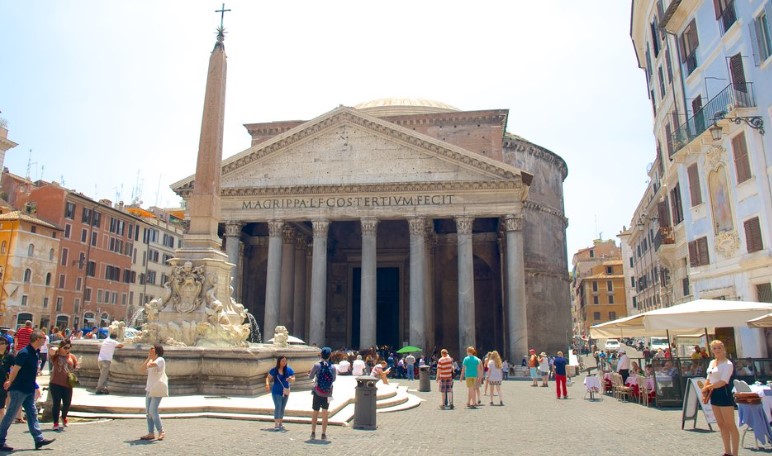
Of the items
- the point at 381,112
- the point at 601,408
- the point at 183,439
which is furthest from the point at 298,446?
the point at 381,112

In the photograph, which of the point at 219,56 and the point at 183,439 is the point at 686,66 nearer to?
the point at 219,56

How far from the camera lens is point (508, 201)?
23547 millimetres

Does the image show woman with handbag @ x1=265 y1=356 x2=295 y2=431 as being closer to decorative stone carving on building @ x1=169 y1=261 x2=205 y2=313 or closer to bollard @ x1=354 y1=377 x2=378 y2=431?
bollard @ x1=354 y1=377 x2=378 y2=431

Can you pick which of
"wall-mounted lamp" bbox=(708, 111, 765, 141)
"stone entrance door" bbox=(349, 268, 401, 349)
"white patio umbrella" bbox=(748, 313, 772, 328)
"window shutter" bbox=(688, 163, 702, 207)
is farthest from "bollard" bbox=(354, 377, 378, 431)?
"stone entrance door" bbox=(349, 268, 401, 349)

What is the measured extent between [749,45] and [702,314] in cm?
715

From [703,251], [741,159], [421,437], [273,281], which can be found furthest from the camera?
[273,281]

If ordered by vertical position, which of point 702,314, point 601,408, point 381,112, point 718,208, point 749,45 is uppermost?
point 381,112

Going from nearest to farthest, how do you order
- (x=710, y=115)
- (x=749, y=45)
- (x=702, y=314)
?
(x=702, y=314)
(x=749, y=45)
(x=710, y=115)

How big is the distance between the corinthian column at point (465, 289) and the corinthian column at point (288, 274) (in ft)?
26.1

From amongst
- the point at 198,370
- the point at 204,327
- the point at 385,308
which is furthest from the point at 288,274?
the point at 198,370

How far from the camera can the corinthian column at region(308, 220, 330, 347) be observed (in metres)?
23.7

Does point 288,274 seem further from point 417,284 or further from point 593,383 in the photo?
point 593,383

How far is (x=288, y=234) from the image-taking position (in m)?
26.9

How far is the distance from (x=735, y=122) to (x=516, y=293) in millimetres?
11105
